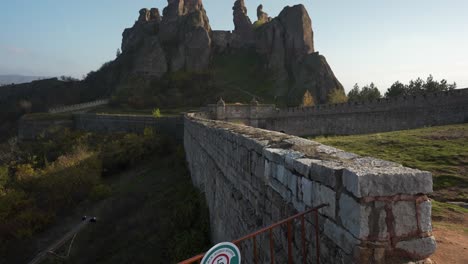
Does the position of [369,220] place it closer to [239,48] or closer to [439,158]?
[439,158]

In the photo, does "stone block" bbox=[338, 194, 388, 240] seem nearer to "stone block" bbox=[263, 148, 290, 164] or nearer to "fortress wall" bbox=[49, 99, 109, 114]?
"stone block" bbox=[263, 148, 290, 164]

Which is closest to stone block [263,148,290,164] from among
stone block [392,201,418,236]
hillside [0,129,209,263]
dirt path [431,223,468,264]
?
stone block [392,201,418,236]

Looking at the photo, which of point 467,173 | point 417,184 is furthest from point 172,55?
point 417,184

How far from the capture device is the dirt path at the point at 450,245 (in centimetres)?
386

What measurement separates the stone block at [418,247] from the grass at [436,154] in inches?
188

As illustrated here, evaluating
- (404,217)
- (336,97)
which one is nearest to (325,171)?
(404,217)

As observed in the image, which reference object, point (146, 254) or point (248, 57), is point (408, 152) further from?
point (248, 57)

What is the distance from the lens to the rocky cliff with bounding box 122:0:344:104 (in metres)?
58.2

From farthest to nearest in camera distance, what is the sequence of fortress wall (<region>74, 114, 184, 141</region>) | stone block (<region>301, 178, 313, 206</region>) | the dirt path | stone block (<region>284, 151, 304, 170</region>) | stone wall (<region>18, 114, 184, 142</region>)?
Result: stone wall (<region>18, 114, 184, 142</region>) → fortress wall (<region>74, 114, 184, 141</region>) → stone block (<region>284, 151, 304, 170</region>) → the dirt path → stone block (<region>301, 178, 313, 206</region>)

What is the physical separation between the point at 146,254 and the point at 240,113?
78.9ft

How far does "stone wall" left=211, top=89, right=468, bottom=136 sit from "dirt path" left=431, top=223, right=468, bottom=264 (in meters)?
20.7

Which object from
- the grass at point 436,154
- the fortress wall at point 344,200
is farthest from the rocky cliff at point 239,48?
the fortress wall at point 344,200

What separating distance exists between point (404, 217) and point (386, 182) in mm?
362

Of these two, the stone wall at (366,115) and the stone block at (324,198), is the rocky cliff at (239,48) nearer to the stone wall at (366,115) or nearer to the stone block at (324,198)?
the stone wall at (366,115)
